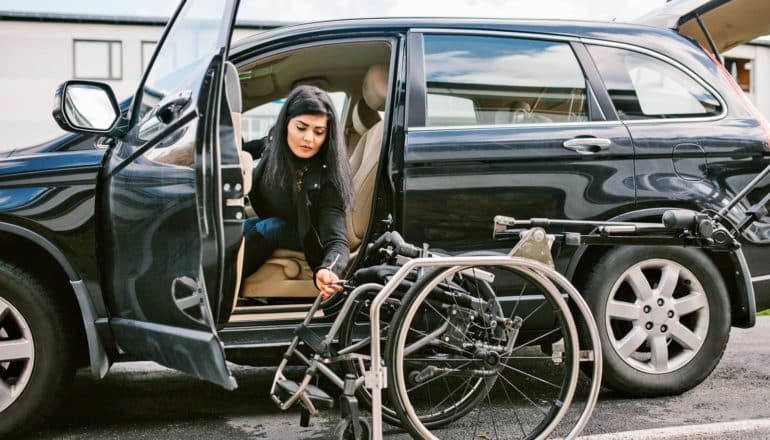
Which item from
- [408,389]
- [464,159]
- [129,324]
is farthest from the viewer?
[464,159]

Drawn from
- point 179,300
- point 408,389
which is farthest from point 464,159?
point 179,300

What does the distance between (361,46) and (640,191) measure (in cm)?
150

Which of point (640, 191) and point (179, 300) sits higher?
point (640, 191)

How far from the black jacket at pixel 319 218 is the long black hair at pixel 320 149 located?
0.13 feet

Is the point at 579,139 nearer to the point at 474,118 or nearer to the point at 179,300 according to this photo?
the point at 474,118

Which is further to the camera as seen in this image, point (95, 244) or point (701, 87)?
point (701, 87)

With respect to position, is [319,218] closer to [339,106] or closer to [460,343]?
[460,343]

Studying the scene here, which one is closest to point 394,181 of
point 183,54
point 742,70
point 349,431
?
point 183,54

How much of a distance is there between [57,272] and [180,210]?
0.89 m

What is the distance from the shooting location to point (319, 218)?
3629mm

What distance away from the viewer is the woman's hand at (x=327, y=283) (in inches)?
123

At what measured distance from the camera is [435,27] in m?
4.04

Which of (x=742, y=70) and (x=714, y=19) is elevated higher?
(x=742, y=70)

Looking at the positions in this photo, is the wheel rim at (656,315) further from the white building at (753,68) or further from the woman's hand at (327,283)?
the white building at (753,68)
